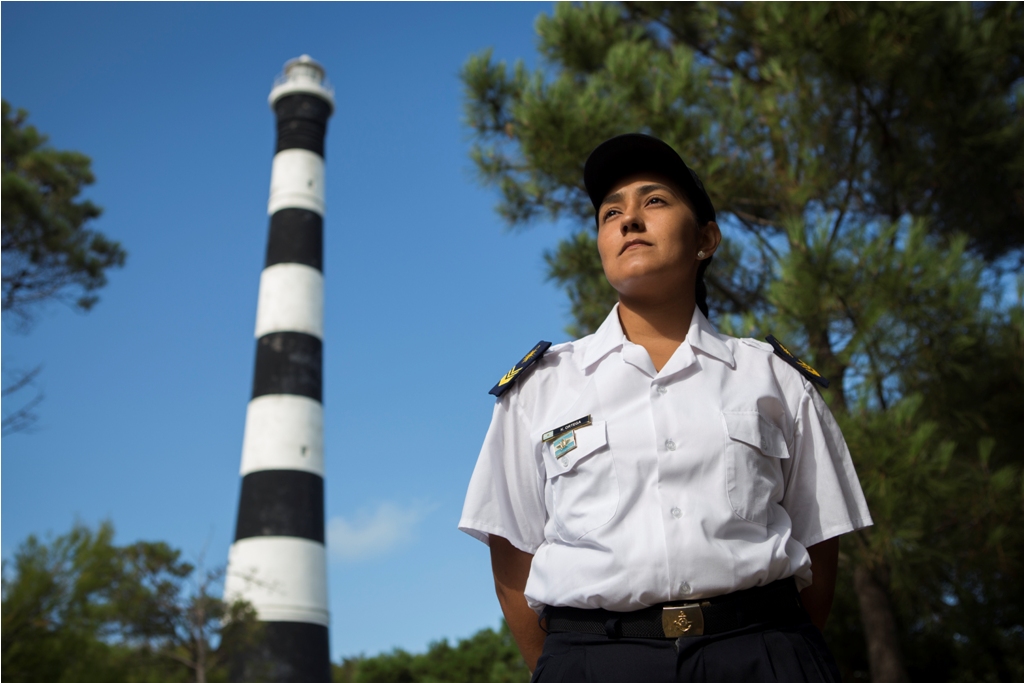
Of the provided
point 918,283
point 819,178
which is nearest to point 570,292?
point 819,178

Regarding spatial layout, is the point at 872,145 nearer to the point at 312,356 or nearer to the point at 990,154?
the point at 990,154

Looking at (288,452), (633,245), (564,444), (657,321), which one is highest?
(288,452)

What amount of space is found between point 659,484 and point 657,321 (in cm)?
38

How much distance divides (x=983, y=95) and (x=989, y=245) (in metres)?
1.33

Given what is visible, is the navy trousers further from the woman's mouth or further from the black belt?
the woman's mouth

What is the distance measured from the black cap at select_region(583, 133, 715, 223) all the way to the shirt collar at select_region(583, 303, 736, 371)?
0.24m

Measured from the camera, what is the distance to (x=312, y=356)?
13.1 metres

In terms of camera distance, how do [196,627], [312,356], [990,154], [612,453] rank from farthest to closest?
[312,356] → [196,627] → [990,154] → [612,453]

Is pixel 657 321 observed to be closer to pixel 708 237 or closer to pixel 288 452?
pixel 708 237

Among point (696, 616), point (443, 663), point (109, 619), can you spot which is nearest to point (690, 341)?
point (696, 616)

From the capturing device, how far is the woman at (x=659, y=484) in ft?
4.45

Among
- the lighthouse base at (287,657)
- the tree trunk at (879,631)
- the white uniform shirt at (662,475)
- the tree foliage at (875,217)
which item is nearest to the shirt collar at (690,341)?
the white uniform shirt at (662,475)

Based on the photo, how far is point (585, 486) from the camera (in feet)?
4.87

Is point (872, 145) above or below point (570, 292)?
above
